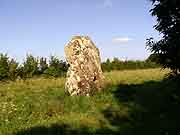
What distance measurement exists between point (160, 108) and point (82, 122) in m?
4.71

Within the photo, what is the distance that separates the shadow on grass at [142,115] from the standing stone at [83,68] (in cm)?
163

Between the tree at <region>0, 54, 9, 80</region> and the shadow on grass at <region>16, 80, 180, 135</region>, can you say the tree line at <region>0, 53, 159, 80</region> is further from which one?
the shadow on grass at <region>16, 80, 180, 135</region>

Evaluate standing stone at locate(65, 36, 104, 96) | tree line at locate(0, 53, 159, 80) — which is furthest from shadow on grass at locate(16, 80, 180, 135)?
tree line at locate(0, 53, 159, 80)

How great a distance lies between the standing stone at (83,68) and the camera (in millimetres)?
26312

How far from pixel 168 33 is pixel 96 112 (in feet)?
19.4

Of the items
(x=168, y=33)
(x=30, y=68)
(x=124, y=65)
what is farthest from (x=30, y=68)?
(x=168, y=33)

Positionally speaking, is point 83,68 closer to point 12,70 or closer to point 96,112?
point 96,112

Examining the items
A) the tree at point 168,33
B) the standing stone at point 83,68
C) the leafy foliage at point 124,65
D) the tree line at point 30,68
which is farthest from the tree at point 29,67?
the tree at point 168,33

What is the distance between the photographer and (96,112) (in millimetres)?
21578

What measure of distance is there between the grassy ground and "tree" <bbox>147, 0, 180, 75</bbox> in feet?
9.61

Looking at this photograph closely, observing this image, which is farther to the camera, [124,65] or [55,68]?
[124,65]

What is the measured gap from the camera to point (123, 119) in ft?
67.6

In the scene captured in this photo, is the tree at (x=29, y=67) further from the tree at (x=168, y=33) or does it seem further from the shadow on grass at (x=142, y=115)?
the tree at (x=168, y=33)

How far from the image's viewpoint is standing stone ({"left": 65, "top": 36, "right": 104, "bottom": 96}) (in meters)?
26.3
